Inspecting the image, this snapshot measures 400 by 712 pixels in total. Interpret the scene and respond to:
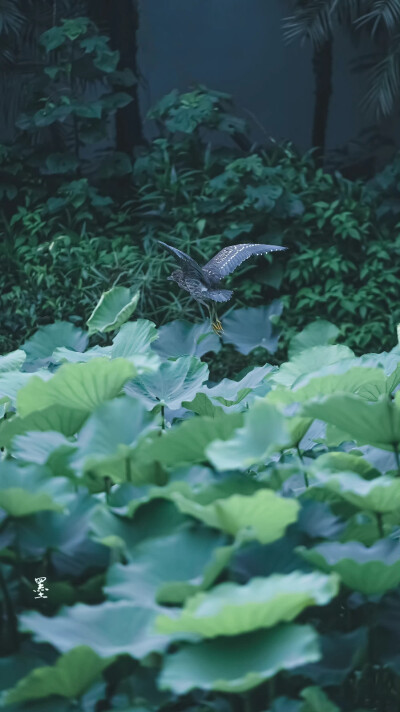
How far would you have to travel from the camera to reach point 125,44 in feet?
18.0

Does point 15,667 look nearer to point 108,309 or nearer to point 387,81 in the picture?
point 108,309

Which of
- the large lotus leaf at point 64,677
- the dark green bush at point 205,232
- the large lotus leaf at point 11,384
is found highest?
the large lotus leaf at point 64,677

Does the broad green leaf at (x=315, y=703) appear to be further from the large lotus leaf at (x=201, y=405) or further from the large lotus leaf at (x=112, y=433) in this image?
the large lotus leaf at (x=201, y=405)

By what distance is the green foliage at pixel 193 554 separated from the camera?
2.17ft

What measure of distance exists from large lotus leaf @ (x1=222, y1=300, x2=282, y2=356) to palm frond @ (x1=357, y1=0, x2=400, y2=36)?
3513 mm

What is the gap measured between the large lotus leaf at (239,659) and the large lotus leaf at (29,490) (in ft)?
0.54

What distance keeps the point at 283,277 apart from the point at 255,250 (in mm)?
1881

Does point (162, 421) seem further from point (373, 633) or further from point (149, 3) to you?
point (149, 3)

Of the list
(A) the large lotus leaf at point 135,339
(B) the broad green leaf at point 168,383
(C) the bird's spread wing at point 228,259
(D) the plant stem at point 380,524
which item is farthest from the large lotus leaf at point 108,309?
(C) the bird's spread wing at point 228,259

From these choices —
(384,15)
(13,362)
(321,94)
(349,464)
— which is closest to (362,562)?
(349,464)

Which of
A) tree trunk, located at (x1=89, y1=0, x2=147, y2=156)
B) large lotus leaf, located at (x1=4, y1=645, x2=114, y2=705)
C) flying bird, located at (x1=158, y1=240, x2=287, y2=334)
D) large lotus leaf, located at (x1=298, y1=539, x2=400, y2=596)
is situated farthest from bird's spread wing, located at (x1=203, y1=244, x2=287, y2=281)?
tree trunk, located at (x1=89, y1=0, x2=147, y2=156)

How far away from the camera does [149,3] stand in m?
5.46

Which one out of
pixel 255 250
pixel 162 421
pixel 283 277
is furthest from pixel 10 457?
pixel 283 277

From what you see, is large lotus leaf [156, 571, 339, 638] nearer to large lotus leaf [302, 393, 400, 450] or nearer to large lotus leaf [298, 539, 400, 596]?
large lotus leaf [298, 539, 400, 596]
